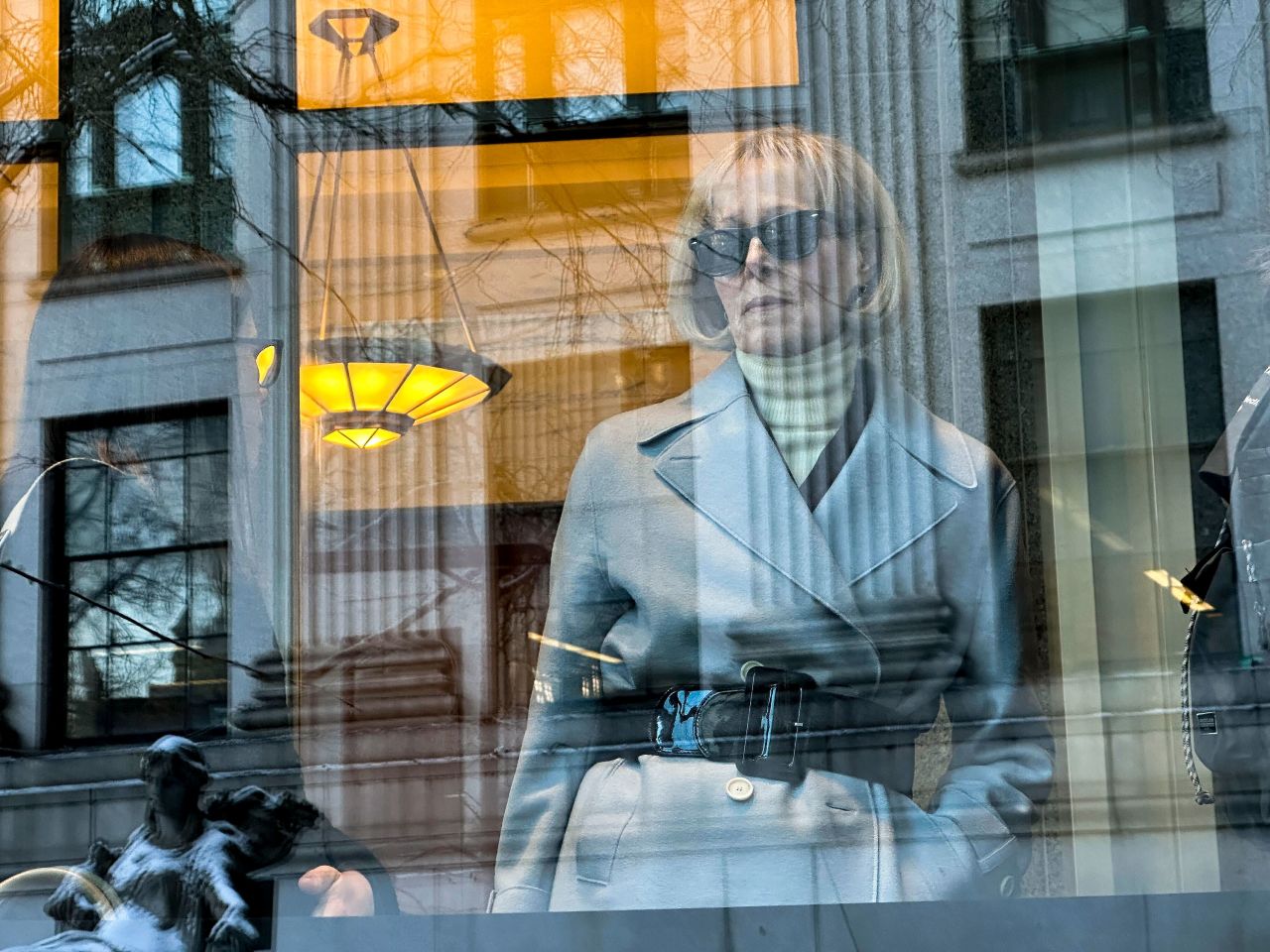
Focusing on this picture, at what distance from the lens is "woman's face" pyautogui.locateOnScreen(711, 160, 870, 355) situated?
3.12 m

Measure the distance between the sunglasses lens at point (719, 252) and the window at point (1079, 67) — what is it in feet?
1.81

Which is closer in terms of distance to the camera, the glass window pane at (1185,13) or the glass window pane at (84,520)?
the glass window pane at (1185,13)

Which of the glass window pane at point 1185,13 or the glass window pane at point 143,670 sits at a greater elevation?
the glass window pane at point 1185,13

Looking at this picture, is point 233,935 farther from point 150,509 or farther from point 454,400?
point 454,400

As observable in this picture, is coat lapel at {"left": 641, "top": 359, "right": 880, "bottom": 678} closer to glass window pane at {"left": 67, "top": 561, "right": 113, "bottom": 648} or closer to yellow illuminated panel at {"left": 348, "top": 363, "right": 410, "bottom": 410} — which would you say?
yellow illuminated panel at {"left": 348, "top": 363, "right": 410, "bottom": 410}

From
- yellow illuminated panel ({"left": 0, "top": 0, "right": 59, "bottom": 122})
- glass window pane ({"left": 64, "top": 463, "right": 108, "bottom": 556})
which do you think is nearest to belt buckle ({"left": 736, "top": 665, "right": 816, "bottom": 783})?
glass window pane ({"left": 64, "top": 463, "right": 108, "bottom": 556})

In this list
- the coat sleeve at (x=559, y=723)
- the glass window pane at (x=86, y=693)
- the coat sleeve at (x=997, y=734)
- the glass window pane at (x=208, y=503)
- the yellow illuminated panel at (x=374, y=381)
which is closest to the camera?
the coat sleeve at (x=997, y=734)

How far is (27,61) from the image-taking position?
3.58 metres

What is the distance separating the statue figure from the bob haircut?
1.21 metres

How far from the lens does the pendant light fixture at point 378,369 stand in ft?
11.3

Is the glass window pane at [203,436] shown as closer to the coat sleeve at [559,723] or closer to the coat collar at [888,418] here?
the coat sleeve at [559,723]

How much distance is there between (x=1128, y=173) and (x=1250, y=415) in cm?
56

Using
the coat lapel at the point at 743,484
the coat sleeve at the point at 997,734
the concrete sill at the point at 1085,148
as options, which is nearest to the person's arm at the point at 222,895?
the coat lapel at the point at 743,484

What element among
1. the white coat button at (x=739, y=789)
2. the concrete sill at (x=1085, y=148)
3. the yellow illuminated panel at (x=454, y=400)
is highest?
the concrete sill at (x=1085, y=148)
